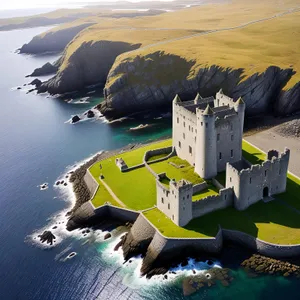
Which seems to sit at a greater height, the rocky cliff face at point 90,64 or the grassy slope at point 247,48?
the grassy slope at point 247,48

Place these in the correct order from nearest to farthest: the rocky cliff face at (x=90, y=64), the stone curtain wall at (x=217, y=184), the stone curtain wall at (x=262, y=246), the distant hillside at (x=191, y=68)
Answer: the stone curtain wall at (x=262, y=246), the stone curtain wall at (x=217, y=184), the distant hillside at (x=191, y=68), the rocky cliff face at (x=90, y=64)

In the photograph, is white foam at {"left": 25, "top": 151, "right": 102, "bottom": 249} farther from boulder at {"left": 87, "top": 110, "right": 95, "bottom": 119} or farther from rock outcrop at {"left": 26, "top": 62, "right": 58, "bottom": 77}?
rock outcrop at {"left": 26, "top": 62, "right": 58, "bottom": 77}

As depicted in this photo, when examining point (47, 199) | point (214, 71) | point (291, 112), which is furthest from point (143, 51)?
point (47, 199)

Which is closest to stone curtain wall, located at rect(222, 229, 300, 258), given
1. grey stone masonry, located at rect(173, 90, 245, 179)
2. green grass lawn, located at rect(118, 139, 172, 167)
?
grey stone masonry, located at rect(173, 90, 245, 179)

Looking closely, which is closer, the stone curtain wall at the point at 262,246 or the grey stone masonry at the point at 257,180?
the stone curtain wall at the point at 262,246

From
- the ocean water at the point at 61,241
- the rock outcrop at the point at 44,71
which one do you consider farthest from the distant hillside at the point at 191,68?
the rock outcrop at the point at 44,71

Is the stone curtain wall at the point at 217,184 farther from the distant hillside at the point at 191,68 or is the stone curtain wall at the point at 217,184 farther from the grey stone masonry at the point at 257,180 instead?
the distant hillside at the point at 191,68

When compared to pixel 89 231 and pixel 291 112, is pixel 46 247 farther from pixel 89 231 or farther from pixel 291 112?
pixel 291 112
